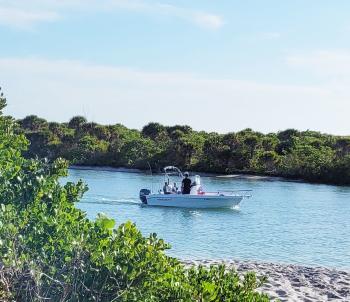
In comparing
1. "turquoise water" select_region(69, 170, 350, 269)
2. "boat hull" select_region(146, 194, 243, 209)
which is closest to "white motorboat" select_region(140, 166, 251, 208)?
"boat hull" select_region(146, 194, 243, 209)

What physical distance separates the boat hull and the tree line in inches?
1185

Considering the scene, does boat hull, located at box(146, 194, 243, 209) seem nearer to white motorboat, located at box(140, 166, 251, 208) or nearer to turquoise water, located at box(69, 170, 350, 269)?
white motorboat, located at box(140, 166, 251, 208)

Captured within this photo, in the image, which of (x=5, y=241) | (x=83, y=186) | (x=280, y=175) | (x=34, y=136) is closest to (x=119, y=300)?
(x=5, y=241)

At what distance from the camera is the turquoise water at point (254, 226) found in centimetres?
2103

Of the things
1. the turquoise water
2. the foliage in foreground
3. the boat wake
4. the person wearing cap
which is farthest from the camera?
the boat wake

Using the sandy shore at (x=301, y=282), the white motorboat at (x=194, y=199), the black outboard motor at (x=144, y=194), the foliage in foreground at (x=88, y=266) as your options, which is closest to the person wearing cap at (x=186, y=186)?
the white motorboat at (x=194, y=199)

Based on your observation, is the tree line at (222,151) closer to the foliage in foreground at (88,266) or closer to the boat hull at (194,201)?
the boat hull at (194,201)

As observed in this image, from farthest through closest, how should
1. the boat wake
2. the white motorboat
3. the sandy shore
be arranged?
the boat wake, the white motorboat, the sandy shore

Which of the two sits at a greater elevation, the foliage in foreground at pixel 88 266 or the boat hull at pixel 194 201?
the foliage in foreground at pixel 88 266

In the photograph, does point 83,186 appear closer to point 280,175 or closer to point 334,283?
point 334,283

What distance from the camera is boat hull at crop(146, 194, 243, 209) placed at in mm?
32656

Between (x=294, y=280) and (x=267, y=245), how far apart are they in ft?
25.7

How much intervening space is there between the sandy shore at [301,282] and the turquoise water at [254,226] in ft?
6.91

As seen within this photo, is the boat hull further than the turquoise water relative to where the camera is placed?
Yes
